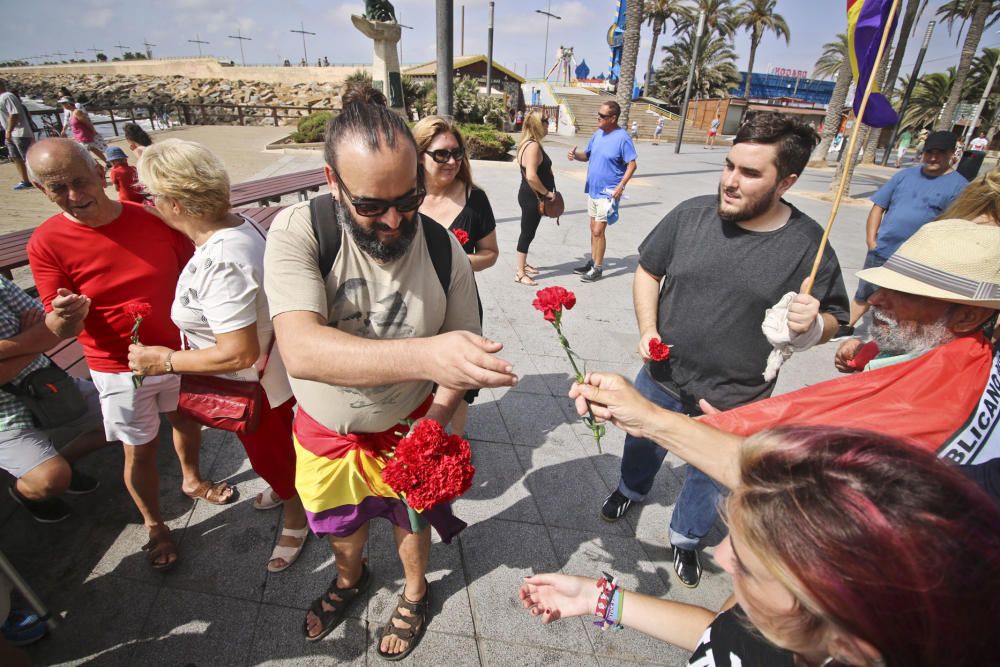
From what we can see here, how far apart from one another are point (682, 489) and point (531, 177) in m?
4.07

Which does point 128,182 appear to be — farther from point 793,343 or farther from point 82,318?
point 793,343

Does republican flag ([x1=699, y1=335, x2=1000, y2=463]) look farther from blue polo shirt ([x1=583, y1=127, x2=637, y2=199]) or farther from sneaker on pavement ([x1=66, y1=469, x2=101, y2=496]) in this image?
blue polo shirt ([x1=583, y1=127, x2=637, y2=199])

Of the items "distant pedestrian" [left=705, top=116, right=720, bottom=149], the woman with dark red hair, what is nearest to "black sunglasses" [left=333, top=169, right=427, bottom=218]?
the woman with dark red hair

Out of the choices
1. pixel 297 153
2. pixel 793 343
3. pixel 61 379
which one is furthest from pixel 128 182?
pixel 297 153

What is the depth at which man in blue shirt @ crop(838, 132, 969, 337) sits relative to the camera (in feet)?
14.2

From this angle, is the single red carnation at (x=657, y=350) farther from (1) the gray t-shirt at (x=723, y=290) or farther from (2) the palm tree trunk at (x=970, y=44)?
(2) the palm tree trunk at (x=970, y=44)

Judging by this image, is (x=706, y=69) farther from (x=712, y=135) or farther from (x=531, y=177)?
(x=531, y=177)

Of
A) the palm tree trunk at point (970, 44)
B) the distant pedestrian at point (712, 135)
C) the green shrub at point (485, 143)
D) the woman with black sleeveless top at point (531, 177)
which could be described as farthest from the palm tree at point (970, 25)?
the woman with black sleeveless top at point (531, 177)

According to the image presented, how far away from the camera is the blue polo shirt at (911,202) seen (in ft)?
14.1

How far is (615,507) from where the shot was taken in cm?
281

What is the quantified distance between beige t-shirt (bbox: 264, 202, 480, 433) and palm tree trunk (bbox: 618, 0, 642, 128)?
16.4m

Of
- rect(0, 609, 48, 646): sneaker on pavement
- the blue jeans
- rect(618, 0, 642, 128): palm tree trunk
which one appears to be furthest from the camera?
rect(618, 0, 642, 128): palm tree trunk

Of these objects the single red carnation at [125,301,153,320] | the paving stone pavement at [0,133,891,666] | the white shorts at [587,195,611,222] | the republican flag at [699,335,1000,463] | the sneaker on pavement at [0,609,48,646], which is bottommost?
the paving stone pavement at [0,133,891,666]

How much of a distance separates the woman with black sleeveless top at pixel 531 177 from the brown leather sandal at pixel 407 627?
4.43 metres
